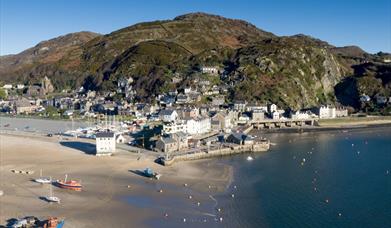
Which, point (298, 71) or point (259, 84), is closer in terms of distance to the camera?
point (259, 84)

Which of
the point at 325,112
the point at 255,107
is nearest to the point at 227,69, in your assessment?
the point at 255,107

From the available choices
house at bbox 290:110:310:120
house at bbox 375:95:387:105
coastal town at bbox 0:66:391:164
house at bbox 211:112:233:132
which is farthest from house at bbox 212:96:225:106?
house at bbox 375:95:387:105

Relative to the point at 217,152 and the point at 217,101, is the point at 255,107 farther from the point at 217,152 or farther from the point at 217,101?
the point at 217,152

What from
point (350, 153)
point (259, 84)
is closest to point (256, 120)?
point (259, 84)

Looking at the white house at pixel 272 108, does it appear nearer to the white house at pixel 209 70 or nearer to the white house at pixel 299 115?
the white house at pixel 299 115

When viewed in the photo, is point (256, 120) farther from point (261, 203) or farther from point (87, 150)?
point (261, 203)

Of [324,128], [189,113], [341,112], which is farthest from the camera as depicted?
[341,112]

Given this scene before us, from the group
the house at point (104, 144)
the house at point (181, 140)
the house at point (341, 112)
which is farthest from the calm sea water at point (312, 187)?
the house at point (341, 112)
